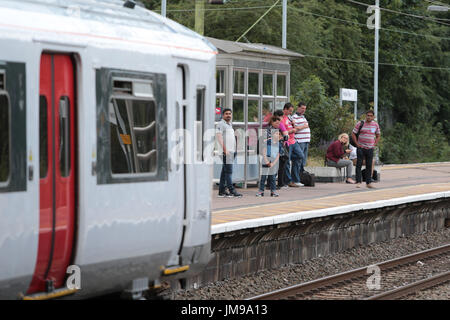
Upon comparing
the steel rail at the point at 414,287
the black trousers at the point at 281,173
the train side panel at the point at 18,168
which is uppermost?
the train side panel at the point at 18,168

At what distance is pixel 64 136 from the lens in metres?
7.55

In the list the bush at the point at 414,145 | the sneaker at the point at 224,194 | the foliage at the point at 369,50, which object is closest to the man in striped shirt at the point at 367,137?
the sneaker at the point at 224,194

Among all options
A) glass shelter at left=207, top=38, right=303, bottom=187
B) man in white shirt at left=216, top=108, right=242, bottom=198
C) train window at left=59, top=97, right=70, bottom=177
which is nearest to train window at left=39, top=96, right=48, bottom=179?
train window at left=59, top=97, right=70, bottom=177

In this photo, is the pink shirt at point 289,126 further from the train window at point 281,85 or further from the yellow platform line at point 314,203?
the yellow platform line at point 314,203

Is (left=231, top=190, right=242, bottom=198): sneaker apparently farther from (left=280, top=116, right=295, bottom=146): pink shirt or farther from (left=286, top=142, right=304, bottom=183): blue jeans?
(left=286, top=142, right=304, bottom=183): blue jeans

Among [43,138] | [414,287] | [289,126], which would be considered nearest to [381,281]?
[414,287]

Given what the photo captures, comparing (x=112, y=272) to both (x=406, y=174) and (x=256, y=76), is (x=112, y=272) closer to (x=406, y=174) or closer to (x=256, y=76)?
(x=256, y=76)

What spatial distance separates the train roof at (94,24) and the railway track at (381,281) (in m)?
3.22

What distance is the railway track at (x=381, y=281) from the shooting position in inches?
449

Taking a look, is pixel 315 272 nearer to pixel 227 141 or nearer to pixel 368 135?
pixel 227 141

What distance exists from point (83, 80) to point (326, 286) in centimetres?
558

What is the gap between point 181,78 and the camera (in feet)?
30.0

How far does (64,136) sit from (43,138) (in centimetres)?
25

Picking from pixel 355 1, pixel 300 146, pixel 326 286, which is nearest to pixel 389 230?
pixel 300 146
